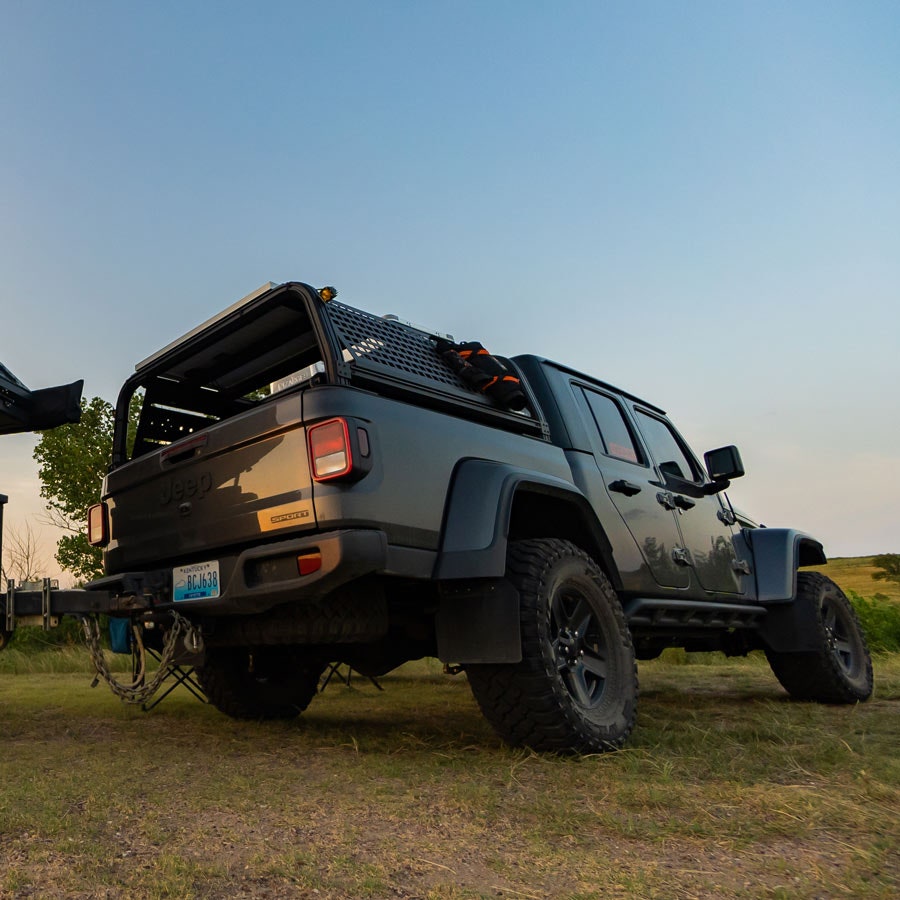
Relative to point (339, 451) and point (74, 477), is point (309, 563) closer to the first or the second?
point (339, 451)

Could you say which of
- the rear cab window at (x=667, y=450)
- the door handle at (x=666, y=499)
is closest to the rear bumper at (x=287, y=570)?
the door handle at (x=666, y=499)

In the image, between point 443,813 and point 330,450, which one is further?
point 330,450

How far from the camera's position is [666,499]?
5148 mm

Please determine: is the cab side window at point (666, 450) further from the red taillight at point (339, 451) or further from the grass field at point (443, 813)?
the red taillight at point (339, 451)

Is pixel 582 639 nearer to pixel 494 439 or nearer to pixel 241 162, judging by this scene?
pixel 494 439

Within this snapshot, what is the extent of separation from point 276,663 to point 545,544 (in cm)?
211

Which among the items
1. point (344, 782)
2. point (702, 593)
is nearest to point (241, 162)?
point (702, 593)

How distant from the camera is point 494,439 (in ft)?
12.8

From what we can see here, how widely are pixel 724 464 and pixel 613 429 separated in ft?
3.66

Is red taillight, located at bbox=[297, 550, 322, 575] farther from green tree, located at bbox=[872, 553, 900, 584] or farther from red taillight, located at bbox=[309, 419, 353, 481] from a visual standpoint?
green tree, located at bbox=[872, 553, 900, 584]

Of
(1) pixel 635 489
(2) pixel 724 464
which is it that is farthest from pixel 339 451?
(2) pixel 724 464

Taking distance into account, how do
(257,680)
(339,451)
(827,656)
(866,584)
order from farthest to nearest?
(866,584)
(827,656)
(257,680)
(339,451)

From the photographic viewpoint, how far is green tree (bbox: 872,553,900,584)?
13312 mm

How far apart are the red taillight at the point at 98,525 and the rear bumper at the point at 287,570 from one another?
890mm
